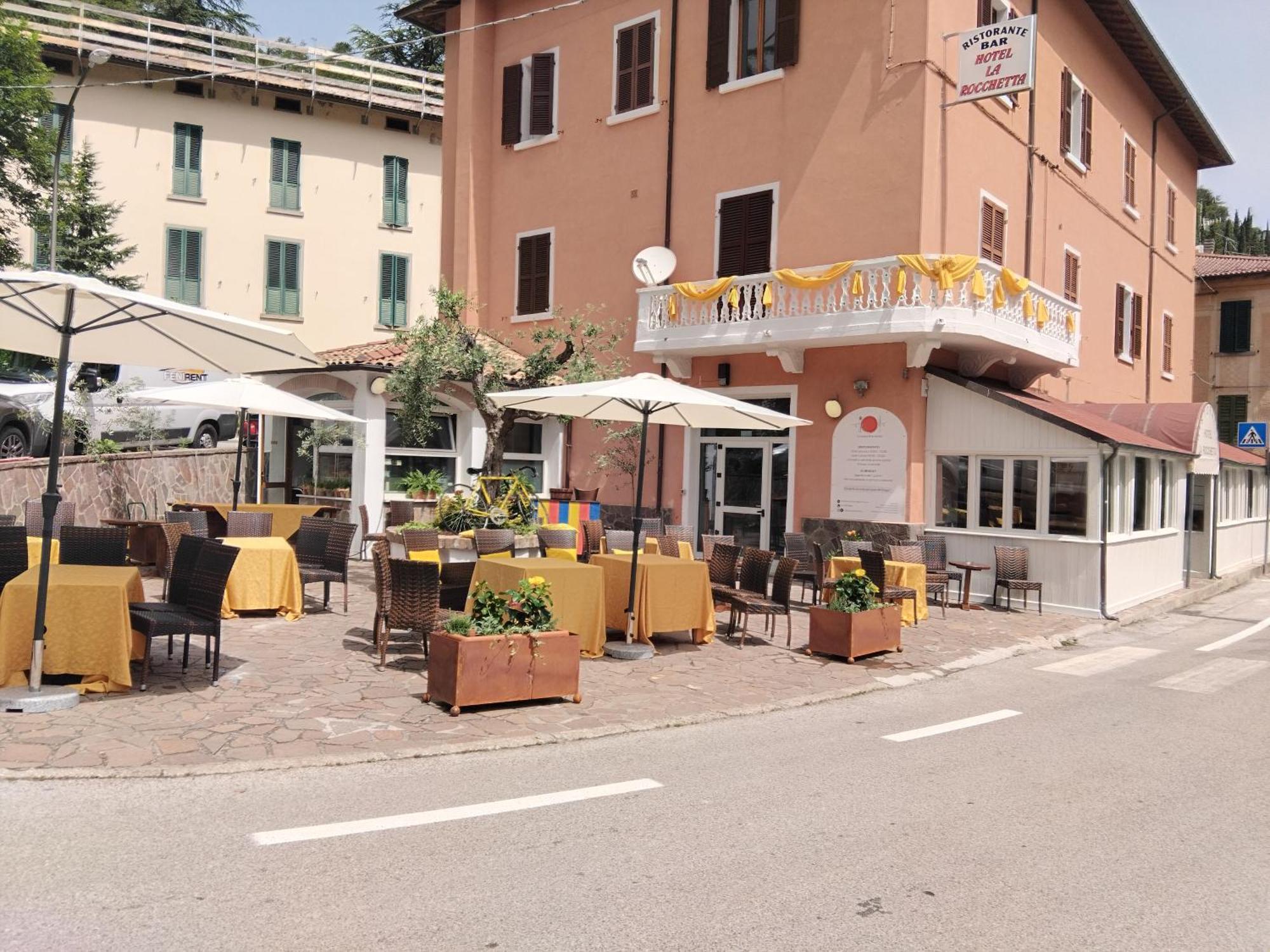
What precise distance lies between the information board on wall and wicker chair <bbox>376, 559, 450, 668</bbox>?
8488 mm

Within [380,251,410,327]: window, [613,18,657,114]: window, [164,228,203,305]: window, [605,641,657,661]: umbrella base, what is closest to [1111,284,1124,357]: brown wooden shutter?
[613,18,657,114]: window

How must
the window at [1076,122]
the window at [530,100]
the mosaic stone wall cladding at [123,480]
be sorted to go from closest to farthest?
the mosaic stone wall cladding at [123,480]
the window at [1076,122]
the window at [530,100]

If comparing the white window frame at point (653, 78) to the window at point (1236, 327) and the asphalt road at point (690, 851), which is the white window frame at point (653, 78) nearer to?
the asphalt road at point (690, 851)

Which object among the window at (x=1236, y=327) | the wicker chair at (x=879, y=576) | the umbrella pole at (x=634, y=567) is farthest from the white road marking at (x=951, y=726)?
the window at (x=1236, y=327)

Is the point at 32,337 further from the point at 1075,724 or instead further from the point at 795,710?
the point at 1075,724

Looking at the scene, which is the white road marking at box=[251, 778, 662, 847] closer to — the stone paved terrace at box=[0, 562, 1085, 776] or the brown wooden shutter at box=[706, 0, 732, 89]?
the stone paved terrace at box=[0, 562, 1085, 776]

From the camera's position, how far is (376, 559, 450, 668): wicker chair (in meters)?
8.15

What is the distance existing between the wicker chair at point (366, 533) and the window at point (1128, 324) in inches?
630

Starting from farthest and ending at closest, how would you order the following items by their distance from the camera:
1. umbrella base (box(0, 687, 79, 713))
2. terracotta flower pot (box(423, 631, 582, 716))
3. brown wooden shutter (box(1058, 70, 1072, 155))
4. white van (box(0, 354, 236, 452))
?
brown wooden shutter (box(1058, 70, 1072, 155)), white van (box(0, 354, 236, 452)), terracotta flower pot (box(423, 631, 582, 716)), umbrella base (box(0, 687, 79, 713))

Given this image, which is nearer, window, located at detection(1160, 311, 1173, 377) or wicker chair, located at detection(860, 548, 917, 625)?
wicker chair, located at detection(860, 548, 917, 625)

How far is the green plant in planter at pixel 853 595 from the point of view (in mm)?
9805

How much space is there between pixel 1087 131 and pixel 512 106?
11.1 meters

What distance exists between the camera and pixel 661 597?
389 inches


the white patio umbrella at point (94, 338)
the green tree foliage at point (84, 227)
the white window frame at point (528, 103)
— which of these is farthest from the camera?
the green tree foliage at point (84, 227)
